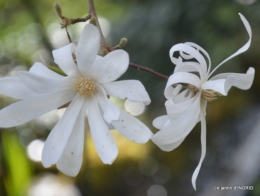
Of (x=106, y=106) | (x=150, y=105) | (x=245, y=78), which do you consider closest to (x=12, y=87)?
(x=106, y=106)

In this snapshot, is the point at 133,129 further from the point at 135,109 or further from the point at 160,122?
the point at 135,109

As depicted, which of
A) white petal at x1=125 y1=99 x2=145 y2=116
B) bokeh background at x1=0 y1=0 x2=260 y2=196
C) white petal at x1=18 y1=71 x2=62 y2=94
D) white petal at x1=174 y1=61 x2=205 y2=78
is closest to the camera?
white petal at x1=18 y1=71 x2=62 y2=94

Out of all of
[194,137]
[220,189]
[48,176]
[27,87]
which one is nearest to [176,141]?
[27,87]

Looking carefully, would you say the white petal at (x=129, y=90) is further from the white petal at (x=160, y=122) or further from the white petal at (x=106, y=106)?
the white petal at (x=160, y=122)

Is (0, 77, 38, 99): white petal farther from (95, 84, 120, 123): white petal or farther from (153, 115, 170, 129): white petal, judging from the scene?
(153, 115, 170, 129): white petal

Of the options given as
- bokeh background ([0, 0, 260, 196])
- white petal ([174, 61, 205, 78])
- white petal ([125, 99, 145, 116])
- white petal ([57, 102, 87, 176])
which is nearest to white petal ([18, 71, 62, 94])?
white petal ([57, 102, 87, 176])

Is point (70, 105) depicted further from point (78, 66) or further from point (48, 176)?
point (48, 176)

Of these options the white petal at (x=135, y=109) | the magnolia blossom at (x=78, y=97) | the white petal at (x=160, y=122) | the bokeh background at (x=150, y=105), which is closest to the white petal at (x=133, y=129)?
the magnolia blossom at (x=78, y=97)
